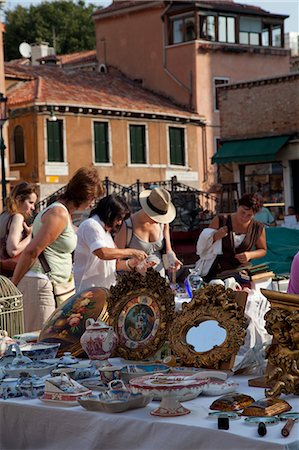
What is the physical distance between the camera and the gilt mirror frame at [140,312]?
3.57m

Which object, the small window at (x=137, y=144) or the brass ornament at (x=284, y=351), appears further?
the small window at (x=137, y=144)

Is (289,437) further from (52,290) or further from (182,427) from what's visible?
(52,290)

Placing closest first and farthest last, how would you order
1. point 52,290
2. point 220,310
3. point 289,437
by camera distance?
1. point 289,437
2. point 220,310
3. point 52,290

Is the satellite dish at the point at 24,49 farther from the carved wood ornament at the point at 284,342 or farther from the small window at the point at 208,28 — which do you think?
the carved wood ornament at the point at 284,342

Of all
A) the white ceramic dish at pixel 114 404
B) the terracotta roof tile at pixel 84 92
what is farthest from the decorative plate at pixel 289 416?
the terracotta roof tile at pixel 84 92

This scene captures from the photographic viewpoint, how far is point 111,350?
3506 mm

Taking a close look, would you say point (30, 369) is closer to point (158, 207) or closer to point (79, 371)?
point (79, 371)

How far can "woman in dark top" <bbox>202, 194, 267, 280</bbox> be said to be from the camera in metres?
6.40

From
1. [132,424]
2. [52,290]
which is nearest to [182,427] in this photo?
[132,424]

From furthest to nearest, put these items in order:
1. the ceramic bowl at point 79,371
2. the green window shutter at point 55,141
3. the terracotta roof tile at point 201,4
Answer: the terracotta roof tile at point 201,4 → the green window shutter at point 55,141 → the ceramic bowl at point 79,371

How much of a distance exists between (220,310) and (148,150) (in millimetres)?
29566

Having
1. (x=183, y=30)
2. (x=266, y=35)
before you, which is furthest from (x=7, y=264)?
(x=266, y=35)

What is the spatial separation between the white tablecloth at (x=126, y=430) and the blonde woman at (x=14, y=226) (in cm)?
260

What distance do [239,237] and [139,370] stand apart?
11.1 feet
